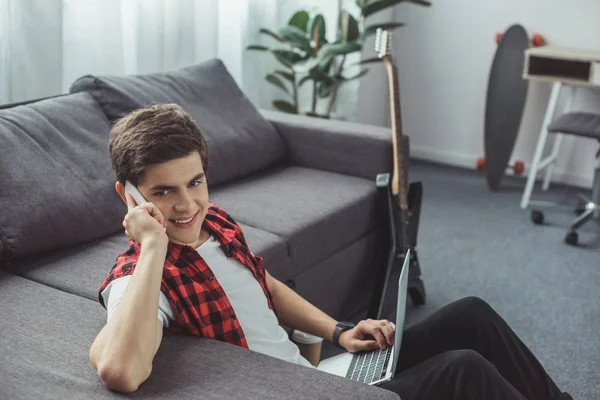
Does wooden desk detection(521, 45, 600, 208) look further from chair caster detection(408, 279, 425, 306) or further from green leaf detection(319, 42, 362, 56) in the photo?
chair caster detection(408, 279, 425, 306)

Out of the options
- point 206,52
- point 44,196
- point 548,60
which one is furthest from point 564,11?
point 44,196

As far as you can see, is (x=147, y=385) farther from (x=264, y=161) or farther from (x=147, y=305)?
(x=264, y=161)

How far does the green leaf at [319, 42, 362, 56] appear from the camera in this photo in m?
3.33

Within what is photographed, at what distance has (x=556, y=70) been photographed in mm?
3553

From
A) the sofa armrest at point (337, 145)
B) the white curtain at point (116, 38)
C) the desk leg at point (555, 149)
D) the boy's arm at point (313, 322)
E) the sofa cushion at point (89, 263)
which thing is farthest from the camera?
the desk leg at point (555, 149)

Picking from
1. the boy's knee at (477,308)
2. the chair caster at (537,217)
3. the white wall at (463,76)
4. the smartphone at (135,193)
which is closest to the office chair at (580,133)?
the chair caster at (537,217)

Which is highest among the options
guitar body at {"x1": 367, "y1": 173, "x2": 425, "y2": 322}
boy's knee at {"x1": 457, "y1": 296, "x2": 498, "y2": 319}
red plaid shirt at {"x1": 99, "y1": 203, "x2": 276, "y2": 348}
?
red plaid shirt at {"x1": 99, "y1": 203, "x2": 276, "y2": 348}

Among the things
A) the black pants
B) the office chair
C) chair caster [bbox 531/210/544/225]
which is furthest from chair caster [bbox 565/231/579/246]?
the black pants

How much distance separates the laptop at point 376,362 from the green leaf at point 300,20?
6.97 feet

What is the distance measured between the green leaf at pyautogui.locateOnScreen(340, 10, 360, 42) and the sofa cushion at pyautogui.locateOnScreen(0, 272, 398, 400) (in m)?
2.25

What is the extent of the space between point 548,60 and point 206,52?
5.09 feet

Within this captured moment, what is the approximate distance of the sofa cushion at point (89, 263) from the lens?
179 cm

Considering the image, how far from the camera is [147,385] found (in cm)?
125

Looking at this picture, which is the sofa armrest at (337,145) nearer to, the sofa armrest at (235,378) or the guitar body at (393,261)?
the guitar body at (393,261)
